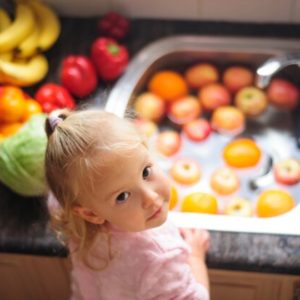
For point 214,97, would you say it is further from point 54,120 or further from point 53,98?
point 54,120

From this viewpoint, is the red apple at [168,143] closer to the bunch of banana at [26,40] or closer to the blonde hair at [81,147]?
the bunch of banana at [26,40]

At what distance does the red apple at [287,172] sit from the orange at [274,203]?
5 centimetres

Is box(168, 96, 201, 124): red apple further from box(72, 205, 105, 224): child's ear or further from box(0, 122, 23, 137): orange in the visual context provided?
box(72, 205, 105, 224): child's ear

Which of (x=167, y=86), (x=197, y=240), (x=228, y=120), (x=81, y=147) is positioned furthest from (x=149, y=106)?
(x=81, y=147)

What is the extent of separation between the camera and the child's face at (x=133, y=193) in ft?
2.23

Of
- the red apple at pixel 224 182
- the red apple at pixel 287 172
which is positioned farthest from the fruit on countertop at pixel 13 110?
the red apple at pixel 287 172

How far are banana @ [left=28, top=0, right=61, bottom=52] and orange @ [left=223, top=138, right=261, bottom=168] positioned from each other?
440 mm

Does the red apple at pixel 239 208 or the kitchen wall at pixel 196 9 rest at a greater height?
the kitchen wall at pixel 196 9

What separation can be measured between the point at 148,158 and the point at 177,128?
0.47 m

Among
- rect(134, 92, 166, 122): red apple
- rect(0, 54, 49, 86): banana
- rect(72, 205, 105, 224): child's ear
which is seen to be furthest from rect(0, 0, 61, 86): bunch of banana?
rect(72, 205, 105, 224): child's ear

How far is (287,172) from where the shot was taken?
41.6 inches

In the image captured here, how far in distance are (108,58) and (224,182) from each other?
34 centimetres

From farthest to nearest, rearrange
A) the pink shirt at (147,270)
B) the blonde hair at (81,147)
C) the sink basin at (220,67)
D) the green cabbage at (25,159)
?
the sink basin at (220,67), the green cabbage at (25,159), the pink shirt at (147,270), the blonde hair at (81,147)

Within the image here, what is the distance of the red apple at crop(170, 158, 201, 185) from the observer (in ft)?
3.56
